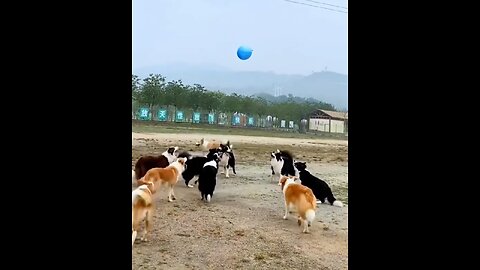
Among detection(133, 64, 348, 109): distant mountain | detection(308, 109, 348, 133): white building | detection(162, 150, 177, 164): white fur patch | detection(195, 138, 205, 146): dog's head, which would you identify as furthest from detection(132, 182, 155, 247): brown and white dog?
detection(308, 109, 348, 133): white building

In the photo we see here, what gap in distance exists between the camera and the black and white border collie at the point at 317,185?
106 cm

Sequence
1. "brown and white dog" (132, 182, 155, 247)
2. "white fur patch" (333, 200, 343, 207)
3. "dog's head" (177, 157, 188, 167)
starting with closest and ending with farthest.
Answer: "brown and white dog" (132, 182, 155, 247), "white fur patch" (333, 200, 343, 207), "dog's head" (177, 157, 188, 167)

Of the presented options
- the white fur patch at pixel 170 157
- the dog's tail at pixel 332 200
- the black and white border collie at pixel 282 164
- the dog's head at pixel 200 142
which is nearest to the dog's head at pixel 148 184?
the white fur patch at pixel 170 157

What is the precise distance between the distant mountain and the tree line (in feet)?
0.06

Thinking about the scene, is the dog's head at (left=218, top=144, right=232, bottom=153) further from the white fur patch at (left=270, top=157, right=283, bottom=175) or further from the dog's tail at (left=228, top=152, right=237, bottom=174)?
the white fur patch at (left=270, top=157, right=283, bottom=175)

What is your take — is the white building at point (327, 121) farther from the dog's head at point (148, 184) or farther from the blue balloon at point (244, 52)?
the dog's head at point (148, 184)

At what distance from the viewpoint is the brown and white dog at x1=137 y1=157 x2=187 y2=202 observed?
41.7 inches

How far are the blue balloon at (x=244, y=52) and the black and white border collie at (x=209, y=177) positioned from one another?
31 centimetres

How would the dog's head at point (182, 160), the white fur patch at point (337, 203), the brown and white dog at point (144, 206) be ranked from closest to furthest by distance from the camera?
the brown and white dog at point (144, 206), the white fur patch at point (337, 203), the dog's head at point (182, 160)
